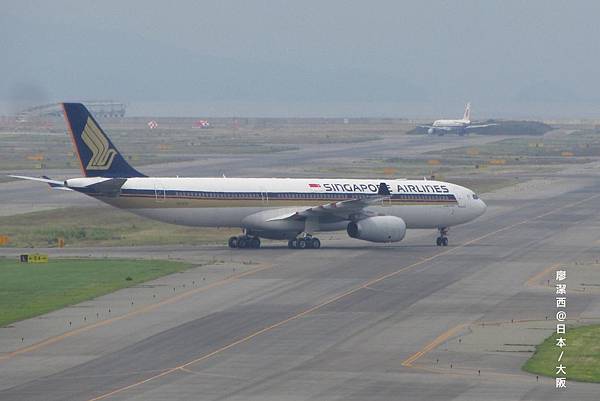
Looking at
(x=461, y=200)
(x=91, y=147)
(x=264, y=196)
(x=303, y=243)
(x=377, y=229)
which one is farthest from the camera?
(x=461, y=200)

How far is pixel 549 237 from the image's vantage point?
83562 mm

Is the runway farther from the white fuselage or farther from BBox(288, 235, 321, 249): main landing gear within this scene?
the white fuselage

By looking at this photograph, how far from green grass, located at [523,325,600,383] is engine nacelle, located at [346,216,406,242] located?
27203 millimetres

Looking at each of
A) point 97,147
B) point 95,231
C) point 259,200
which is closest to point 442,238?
point 259,200

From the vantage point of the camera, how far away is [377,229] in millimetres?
75312

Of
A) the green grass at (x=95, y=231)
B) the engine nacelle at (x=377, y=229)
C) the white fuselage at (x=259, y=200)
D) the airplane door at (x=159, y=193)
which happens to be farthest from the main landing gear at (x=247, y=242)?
the airplane door at (x=159, y=193)

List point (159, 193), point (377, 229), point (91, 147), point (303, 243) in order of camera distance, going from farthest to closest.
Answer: point (303, 243)
point (377, 229)
point (91, 147)
point (159, 193)

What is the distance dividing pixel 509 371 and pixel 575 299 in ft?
51.7

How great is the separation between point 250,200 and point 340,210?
496 centimetres

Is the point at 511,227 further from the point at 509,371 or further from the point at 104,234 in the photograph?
the point at 509,371

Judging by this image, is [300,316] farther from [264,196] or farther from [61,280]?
[264,196]

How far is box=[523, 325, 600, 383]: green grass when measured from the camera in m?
41.2

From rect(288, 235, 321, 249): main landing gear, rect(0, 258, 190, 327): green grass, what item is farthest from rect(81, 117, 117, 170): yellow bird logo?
Result: rect(288, 235, 321, 249): main landing gear

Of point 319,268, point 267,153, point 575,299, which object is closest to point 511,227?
point 319,268
